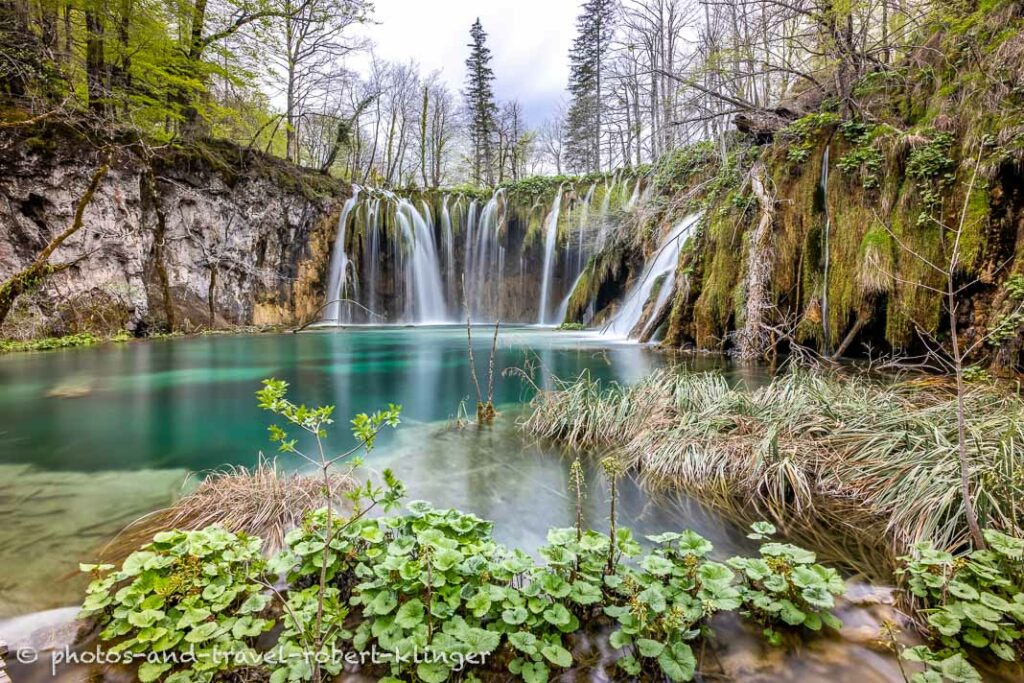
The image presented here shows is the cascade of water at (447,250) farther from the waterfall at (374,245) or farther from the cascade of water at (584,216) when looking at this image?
the cascade of water at (584,216)

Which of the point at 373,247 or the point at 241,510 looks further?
the point at 373,247

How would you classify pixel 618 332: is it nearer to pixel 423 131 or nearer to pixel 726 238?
pixel 726 238

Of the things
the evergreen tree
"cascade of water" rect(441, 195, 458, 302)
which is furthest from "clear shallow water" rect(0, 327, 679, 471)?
the evergreen tree

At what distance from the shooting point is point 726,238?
8156mm

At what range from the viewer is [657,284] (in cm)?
1098

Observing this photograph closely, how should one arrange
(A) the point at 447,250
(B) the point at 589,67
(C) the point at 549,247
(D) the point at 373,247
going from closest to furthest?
(C) the point at 549,247
(D) the point at 373,247
(A) the point at 447,250
(B) the point at 589,67

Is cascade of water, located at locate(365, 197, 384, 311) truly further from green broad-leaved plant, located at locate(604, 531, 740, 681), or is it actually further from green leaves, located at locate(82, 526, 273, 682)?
green broad-leaved plant, located at locate(604, 531, 740, 681)

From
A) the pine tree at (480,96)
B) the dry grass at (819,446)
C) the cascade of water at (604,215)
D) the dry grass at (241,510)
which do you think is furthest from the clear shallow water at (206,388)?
the pine tree at (480,96)

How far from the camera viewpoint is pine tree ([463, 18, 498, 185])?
2958 cm

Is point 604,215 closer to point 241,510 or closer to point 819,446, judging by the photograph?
point 819,446

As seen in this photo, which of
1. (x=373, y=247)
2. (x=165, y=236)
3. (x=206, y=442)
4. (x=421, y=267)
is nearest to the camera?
(x=206, y=442)

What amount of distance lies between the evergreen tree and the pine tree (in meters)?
5.56

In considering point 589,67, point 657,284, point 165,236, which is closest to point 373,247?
point 165,236

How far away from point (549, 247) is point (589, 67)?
48.7ft
